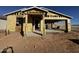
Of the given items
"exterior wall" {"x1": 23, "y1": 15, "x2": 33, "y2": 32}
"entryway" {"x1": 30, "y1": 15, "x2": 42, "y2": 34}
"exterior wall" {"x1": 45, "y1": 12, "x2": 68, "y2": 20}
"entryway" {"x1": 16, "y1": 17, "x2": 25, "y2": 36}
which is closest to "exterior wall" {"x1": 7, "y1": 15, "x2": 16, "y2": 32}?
"entryway" {"x1": 16, "y1": 17, "x2": 25, "y2": 36}

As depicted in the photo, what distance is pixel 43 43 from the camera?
6109mm

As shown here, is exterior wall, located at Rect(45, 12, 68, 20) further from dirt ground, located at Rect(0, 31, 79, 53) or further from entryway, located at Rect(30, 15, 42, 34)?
dirt ground, located at Rect(0, 31, 79, 53)

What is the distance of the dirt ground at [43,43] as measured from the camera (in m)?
5.96

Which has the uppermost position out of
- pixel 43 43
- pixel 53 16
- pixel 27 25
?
pixel 53 16

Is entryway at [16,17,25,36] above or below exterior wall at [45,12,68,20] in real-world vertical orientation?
below

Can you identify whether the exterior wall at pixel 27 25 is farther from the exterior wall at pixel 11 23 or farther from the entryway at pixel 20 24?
the exterior wall at pixel 11 23

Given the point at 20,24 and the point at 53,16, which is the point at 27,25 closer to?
the point at 20,24

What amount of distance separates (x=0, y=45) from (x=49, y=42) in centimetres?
143

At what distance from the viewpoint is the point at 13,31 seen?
20.5 ft

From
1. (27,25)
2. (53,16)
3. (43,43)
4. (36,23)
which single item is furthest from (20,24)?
(53,16)

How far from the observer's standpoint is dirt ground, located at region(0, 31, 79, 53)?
596 centimetres
